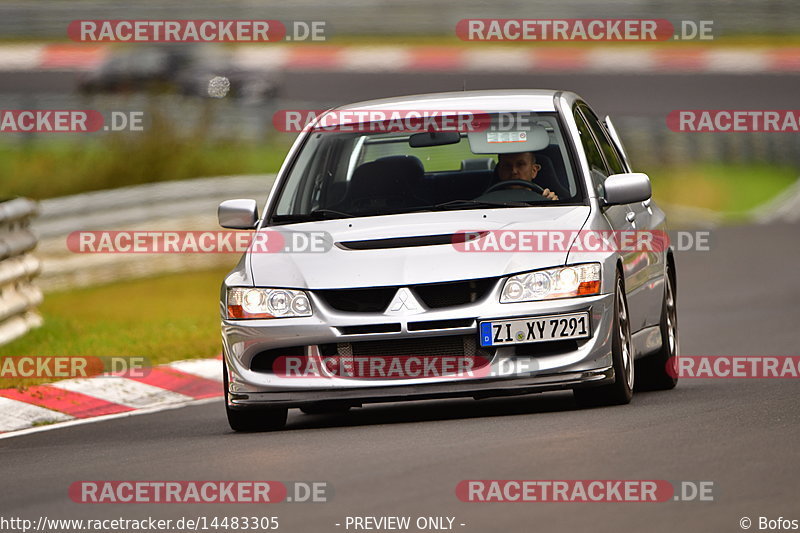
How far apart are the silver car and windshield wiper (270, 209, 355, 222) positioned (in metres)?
0.01

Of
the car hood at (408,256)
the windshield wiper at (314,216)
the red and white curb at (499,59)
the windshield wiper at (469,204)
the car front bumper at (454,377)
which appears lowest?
the car front bumper at (454,377)

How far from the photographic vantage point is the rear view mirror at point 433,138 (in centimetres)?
1018

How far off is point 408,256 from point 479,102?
5.71 ft

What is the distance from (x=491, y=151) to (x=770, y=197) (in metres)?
19.7

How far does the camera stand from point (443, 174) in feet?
33.3

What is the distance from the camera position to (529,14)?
3703 centimetres

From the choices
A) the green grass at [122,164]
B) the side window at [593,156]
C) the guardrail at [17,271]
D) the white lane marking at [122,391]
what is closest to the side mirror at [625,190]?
the side window at [593,156]

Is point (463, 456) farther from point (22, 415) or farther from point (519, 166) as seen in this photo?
point (22, 415)

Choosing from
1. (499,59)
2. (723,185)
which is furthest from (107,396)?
(499,59)

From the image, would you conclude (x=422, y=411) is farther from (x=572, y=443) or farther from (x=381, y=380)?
(x=572, y=443)

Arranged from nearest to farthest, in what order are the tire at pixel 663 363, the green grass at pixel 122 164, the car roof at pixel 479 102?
the car roof at pixel 479 102
the tire at pixel 663 363
the green grass at pixel 122 164

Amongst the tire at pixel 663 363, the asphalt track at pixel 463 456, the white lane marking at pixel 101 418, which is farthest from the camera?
the tire at pixel 663 363

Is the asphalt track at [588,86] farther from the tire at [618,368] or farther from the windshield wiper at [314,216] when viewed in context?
the tire at [618,368]

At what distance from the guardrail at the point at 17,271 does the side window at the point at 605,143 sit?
4761 mm
